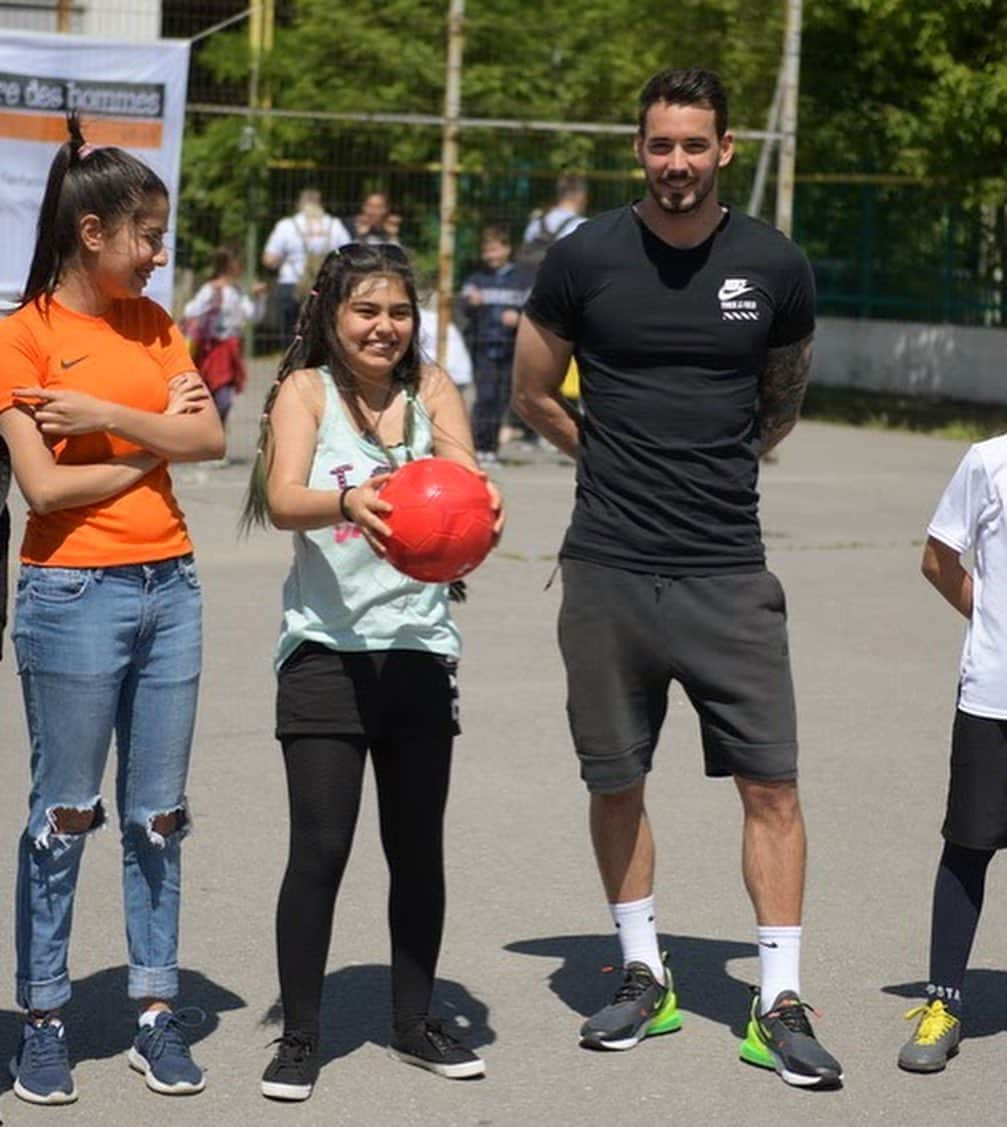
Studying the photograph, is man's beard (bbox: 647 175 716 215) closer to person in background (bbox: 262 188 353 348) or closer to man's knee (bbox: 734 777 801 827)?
man's knee (bbox: 734 777 801 827)

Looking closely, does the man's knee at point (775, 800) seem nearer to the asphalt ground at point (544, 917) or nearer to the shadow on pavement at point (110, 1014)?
the asphalt ground at point (544, 917)

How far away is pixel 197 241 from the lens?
18.5 m

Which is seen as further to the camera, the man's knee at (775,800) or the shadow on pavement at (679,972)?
the shadow on pavement at (679,972)

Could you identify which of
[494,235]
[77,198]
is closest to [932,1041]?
[77,198]

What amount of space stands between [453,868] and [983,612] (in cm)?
208

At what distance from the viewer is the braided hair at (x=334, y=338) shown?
4934 mm

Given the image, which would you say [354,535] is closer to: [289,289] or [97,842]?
[97,842]

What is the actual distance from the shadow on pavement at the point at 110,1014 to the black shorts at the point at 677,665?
3.46 feet

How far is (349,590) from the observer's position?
488 cm

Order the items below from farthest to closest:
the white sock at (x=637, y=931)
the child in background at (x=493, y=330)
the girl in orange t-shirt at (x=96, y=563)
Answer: the child in background at (x=493, y=330) → the white sock at (x=637, y=931) → the girl in orange t-shirt at (x=96, y=563)

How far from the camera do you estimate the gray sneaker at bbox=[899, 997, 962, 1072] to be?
5.11 m

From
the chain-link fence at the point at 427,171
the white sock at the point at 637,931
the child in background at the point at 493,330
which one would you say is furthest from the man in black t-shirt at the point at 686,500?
the child in background at the point at 493,330

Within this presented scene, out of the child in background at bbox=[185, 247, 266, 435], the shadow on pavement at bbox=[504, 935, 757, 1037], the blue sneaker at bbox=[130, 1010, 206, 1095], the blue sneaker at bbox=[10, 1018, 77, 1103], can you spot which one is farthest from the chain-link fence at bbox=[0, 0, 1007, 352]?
the blue sneaker at bbox=[10, 1018, 77, 1103]

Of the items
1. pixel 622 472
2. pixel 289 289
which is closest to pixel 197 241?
pixel 289 289
